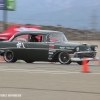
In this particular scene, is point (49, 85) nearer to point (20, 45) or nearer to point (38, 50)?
point (38, 50)

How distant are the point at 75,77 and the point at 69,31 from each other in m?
39.6

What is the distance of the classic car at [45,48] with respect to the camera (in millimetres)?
17003

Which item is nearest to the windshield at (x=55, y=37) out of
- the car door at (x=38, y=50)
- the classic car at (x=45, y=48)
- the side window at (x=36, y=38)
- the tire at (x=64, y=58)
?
the classic car at (x=45, y=48)

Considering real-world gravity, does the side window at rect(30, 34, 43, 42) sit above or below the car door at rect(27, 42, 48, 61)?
above

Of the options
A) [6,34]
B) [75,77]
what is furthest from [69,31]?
[75,77]

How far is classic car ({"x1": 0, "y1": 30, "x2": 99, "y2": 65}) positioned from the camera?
55.8 ft

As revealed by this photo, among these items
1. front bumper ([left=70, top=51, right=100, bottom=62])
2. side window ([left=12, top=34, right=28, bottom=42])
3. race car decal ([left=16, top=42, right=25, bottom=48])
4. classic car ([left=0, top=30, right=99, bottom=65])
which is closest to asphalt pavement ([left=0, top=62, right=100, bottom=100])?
front bumper ([left=70, top=51, right=100, bottom=62])

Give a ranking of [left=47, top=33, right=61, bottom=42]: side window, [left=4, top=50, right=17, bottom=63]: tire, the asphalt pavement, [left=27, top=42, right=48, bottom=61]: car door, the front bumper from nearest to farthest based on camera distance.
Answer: the asphalt pavement
the front bumper
[left=27, top=42, right=48, bottom=61]: car door
[left=47, top=33, right=61, bottom=42]: side window
[left=4, top=50, right=17, bottom=63]: tire

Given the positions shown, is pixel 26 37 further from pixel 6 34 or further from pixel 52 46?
pixel 6 34

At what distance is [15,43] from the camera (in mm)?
18188

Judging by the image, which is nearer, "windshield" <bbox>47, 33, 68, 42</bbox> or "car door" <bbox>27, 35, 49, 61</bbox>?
"car door" <bbox>27, 35, 49, 61</bbox>

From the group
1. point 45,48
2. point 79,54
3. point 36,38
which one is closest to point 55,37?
point 45,48

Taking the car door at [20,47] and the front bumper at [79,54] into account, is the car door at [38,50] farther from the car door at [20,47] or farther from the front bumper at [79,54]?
the front bumper at [79,54]

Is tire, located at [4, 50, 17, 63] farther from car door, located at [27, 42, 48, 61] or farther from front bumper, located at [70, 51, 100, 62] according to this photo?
front bumper, located at [70, 51, 100, 62]
